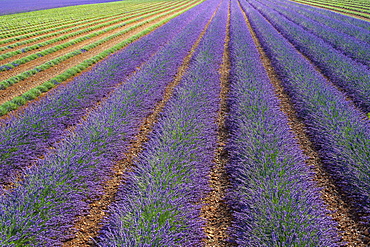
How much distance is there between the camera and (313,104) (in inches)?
289

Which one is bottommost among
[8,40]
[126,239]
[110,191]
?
[110,191]

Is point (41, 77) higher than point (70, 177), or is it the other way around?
point (41, 77)

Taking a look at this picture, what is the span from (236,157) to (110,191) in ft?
8.64

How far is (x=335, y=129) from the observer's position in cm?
599

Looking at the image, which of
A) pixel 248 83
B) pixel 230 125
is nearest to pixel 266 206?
pixel 230 125

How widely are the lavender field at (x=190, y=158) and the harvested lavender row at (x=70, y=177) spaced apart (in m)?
0.03

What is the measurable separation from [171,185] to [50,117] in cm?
442

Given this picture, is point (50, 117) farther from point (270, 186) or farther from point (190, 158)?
point (270, 186)

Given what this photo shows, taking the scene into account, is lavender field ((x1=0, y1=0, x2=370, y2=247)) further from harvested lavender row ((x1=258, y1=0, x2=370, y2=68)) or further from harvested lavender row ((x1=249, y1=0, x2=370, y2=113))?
harvested lavender row ((x1=258, y1=0, x2=370, y2=68))

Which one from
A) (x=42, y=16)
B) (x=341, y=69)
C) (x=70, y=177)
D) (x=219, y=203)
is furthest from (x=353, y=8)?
(x=70, y=177)

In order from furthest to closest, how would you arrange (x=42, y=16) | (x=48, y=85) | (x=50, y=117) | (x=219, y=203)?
(x=42, y=16) < (x=48, y=85) < (x=50, y=117) < (x=219, y=203)

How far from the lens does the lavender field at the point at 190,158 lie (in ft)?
12.0

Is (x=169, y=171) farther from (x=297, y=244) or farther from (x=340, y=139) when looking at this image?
(x=340, y=139)

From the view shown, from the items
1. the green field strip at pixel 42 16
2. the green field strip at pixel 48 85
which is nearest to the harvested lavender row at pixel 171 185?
the green field strip at pixel 48 85
